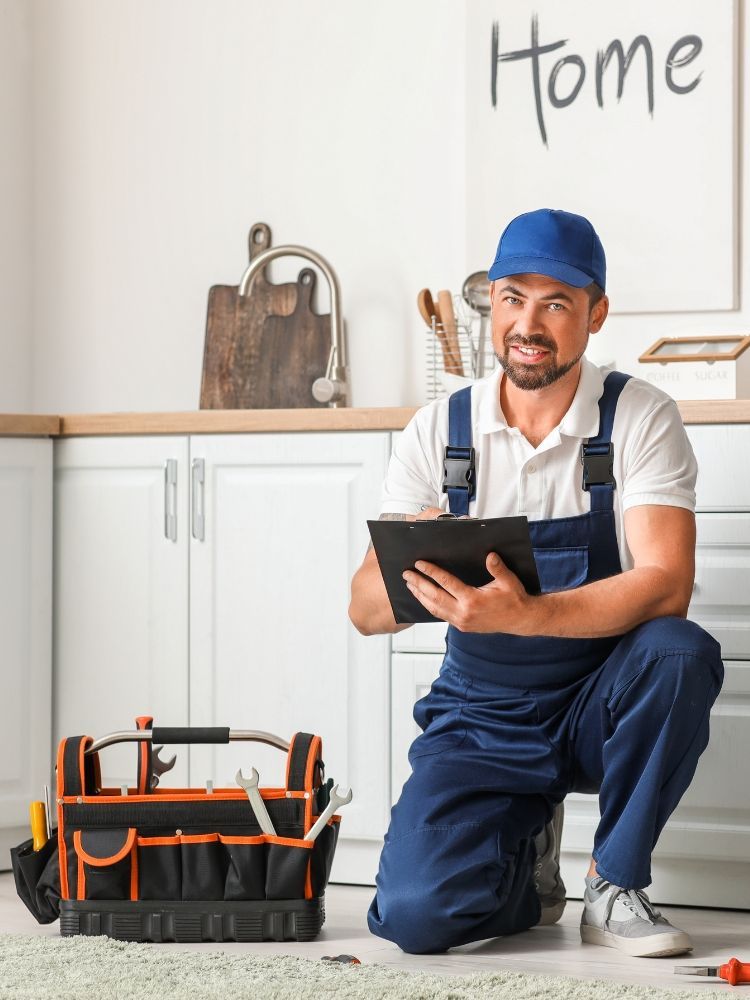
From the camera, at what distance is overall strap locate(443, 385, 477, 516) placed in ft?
7.63

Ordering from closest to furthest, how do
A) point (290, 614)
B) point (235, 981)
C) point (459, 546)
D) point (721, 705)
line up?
1. point (235, 981)
2. point (459, 546)
3. point (721, 705)
4. point (290, 614)

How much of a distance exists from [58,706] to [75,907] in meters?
0.74

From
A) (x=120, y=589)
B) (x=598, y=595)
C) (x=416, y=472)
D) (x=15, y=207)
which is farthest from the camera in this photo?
(x=15, y=207)

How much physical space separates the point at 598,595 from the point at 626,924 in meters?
0.48

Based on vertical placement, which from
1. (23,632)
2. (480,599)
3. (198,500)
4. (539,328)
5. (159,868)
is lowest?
(159,868)

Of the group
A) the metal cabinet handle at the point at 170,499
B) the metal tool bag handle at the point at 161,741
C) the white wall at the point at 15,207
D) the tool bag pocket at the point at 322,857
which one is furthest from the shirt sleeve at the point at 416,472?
the white wall at the point at 15,207

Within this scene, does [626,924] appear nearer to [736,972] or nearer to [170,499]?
[736,972]

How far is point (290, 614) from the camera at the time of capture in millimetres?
2764

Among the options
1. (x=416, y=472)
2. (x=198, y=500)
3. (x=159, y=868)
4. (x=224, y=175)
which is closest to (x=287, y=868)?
(x=159, y=868)

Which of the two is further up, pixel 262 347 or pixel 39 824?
pixel 262 347

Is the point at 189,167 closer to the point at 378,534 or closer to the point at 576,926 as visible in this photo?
the point at 378,534

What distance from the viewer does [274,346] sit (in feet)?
10.8

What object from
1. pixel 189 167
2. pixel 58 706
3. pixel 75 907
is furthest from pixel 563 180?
pixel 75 907

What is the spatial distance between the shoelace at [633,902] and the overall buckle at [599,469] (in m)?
0.60
